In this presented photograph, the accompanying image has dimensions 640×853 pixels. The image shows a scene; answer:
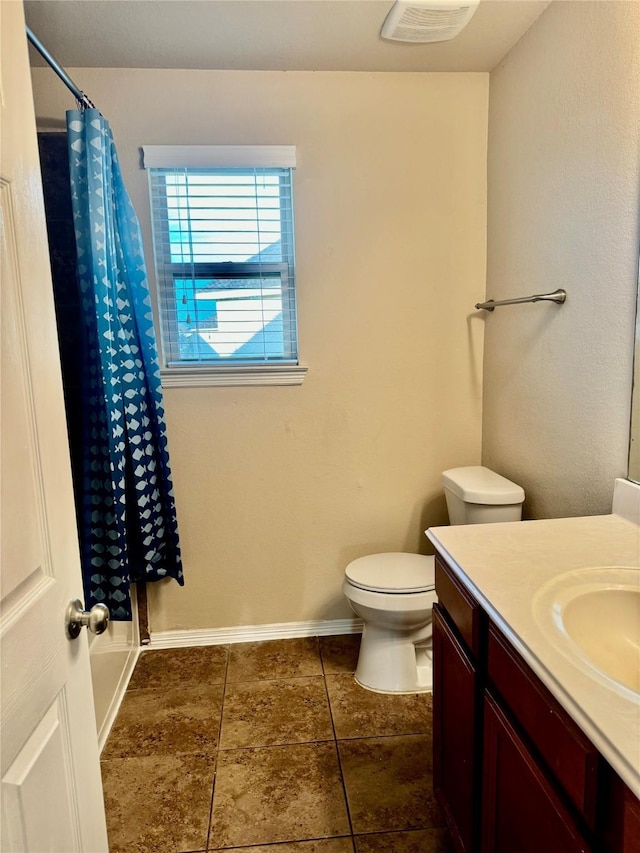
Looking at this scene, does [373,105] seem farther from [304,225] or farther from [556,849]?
[556,849]

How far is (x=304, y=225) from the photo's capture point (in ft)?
7.09

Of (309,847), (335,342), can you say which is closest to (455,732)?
(309,847)

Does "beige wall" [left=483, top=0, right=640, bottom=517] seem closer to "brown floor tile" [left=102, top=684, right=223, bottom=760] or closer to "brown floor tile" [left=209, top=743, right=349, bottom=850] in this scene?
"brown floor tile" [left=209, top=743, right=349, bottom=850]

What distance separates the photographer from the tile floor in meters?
1.46

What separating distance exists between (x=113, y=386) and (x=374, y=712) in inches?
58.4

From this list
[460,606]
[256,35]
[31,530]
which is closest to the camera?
[31,530]

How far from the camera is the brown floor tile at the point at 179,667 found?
84.2 inches

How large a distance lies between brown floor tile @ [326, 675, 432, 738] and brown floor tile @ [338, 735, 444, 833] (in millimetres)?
41

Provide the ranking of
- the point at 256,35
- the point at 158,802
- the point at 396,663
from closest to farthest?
the point at 158,802
the point at 256,35
the point at 396,663

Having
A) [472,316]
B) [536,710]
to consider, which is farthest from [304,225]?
[536,710]

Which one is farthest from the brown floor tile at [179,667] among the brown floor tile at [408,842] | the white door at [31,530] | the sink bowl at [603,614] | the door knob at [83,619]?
the sink bowl at [603,614]

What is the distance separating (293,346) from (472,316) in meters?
0.79

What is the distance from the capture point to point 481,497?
1.90 meters

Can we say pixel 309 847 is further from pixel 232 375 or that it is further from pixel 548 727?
pixel 232 375
